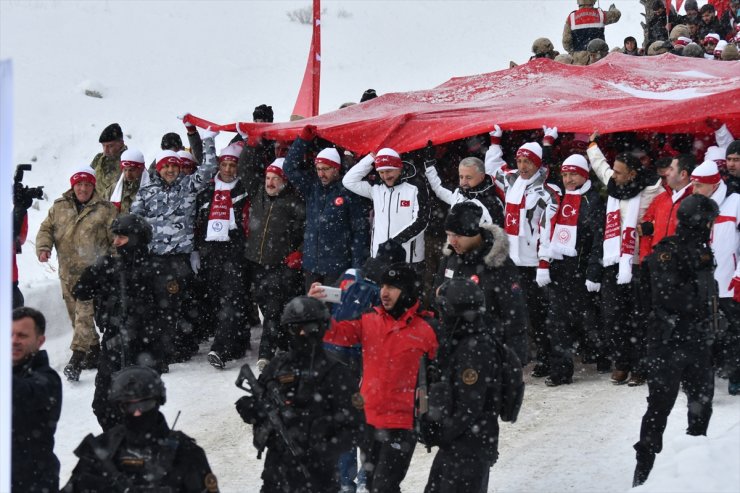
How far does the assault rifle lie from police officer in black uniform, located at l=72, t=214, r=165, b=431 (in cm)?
215

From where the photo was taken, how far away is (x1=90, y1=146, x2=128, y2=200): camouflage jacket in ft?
36.8

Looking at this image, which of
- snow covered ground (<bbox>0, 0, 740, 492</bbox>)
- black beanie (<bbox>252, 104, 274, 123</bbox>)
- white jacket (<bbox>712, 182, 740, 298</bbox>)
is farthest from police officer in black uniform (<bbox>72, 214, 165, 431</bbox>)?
black beanie (<bbox>252, 104, 274, 123</bbox>)

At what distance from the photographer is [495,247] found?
273 inches

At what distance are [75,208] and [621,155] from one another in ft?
15.4

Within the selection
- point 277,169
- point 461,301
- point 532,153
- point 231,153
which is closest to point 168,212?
point 231,153

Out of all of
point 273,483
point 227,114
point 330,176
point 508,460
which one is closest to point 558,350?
point 508,460

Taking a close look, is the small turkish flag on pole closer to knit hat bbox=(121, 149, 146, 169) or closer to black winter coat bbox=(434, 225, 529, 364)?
knit hat bbox=(121, 149, 146, 169)

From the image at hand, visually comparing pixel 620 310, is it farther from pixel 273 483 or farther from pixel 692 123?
pixel 273 483

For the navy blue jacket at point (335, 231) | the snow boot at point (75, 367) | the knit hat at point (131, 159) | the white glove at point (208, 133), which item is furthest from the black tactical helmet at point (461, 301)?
the knit hat at point (131, 159)

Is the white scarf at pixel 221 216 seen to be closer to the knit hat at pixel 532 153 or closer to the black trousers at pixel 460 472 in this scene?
the knit hat at pixel 532 153

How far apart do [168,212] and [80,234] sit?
2.54 ft

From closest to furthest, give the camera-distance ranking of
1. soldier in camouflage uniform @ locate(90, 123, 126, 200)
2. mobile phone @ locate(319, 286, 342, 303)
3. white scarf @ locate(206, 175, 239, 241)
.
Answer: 1. mobile phone @ locate(319, 286, 342, 303)
2. white scarf @ locate(206, 175, 239, 241)
3. soldier in camouflage uniform @ locate(90, 123, 126, 200)

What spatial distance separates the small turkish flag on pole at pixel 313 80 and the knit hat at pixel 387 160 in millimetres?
3284

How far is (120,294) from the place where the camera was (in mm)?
7492
